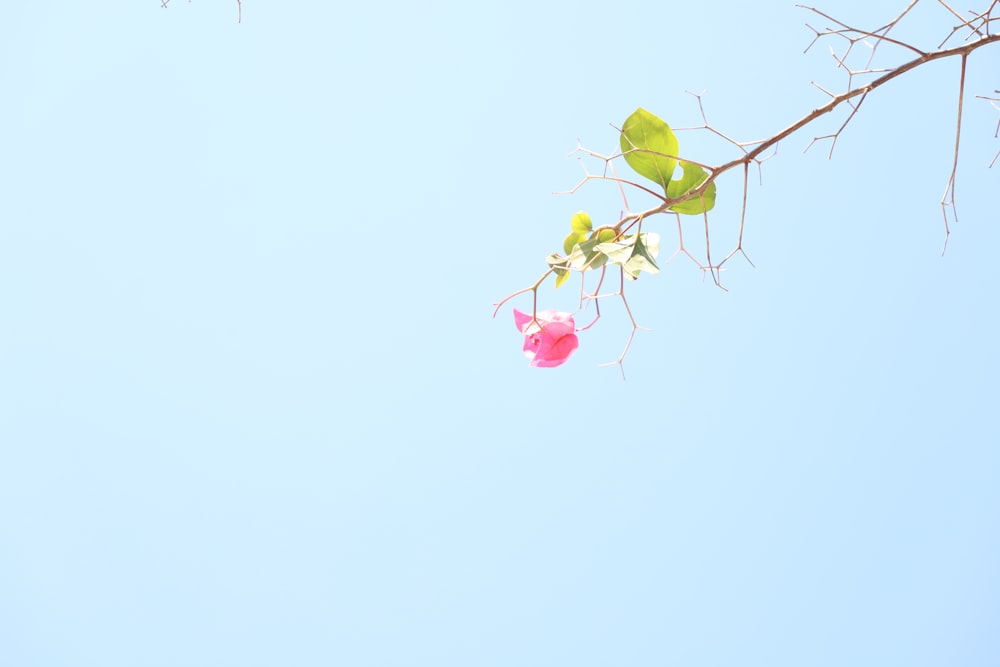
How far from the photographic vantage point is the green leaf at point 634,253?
493 millimetres

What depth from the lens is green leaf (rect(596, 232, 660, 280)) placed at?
0.49 m

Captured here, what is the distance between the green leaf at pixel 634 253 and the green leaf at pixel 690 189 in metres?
0.03

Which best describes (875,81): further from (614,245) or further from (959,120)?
(614,245)

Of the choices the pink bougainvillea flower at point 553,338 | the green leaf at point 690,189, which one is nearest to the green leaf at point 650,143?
the green leaf at point 690,189

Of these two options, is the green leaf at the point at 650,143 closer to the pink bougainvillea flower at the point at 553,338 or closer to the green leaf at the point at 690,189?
the green leaf at the point at 690,189

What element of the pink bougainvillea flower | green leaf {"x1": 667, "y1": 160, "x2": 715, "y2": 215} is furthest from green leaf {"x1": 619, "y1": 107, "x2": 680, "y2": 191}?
the pink bougainvillea flower

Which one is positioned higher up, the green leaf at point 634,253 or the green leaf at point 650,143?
the green leaf at point 650,143

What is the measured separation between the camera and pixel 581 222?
0.54 metres

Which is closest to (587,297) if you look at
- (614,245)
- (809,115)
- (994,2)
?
(614,245)

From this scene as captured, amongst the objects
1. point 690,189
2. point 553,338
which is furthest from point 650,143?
point 553,338

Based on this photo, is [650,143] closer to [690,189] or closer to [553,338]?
[690,189]

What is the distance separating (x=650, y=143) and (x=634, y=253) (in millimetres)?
81

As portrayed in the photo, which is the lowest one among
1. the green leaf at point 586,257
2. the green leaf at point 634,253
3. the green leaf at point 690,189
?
the green leaf at point 634,253

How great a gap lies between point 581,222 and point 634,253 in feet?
0.17
